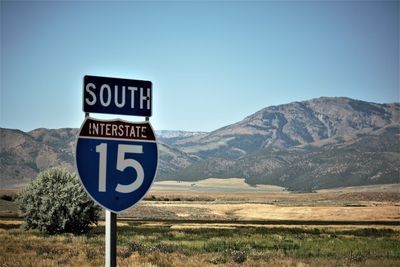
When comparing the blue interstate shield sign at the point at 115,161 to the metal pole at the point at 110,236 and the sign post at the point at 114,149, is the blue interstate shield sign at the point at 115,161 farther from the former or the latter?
the metal pole at the point at 110,236

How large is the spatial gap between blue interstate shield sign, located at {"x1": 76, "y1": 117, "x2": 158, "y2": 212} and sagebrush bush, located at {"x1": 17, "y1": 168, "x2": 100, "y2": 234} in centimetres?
3932

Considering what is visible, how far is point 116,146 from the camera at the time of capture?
4359 mm

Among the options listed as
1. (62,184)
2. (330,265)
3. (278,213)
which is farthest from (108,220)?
(278,213)

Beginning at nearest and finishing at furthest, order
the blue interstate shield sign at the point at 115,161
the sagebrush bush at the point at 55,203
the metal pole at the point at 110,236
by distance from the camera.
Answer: the blue interstate shield sign at the point at 115,161 < the metal pole at the point at 110,236 < the sagebrush bush at the point at 55,203

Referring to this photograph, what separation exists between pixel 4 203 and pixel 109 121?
106 metres

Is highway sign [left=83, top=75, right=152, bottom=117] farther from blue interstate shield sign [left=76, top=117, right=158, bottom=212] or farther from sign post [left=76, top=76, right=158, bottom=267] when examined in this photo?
blue interstate shield sign [left=76, top=117, right=158, bottom=212]

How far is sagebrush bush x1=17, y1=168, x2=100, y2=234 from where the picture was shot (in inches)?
1668

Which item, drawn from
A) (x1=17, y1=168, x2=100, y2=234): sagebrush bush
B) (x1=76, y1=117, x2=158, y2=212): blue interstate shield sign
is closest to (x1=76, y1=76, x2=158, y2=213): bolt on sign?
(x1=76, y1=117, x2=158, y2=212): blue interstate shield sign

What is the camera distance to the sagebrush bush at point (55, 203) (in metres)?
42.4

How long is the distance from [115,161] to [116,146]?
0.15 meters

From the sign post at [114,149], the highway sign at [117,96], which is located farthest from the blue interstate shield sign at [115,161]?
the highway sign at [117,96]

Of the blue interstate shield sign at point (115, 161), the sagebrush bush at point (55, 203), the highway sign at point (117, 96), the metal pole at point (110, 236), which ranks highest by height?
the highway sign at point (117, 96)

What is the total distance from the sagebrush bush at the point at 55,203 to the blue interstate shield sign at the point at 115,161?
129ft

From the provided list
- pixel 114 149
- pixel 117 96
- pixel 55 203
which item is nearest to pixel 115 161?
pixel 114 149
